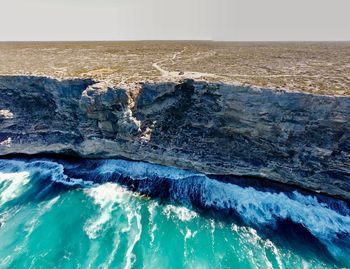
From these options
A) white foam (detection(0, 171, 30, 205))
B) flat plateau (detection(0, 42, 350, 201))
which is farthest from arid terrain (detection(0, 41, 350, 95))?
white foam (detection(0, 171, 30, 205))

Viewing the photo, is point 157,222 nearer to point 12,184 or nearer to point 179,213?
point 179,213

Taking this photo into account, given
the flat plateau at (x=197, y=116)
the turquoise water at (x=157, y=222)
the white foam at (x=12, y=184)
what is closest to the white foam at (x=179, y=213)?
the turquoise water at (x=157, y=222)

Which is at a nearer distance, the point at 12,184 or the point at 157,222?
the point at 157,222

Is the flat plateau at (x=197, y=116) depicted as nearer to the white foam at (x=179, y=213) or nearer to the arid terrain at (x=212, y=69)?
the arid terrain at (x=212, y=69)

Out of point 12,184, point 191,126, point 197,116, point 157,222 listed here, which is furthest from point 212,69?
point 12,184

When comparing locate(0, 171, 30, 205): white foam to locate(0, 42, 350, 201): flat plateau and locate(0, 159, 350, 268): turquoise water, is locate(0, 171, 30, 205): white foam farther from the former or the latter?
locate(0, 42, 350, 201): flat plateau
